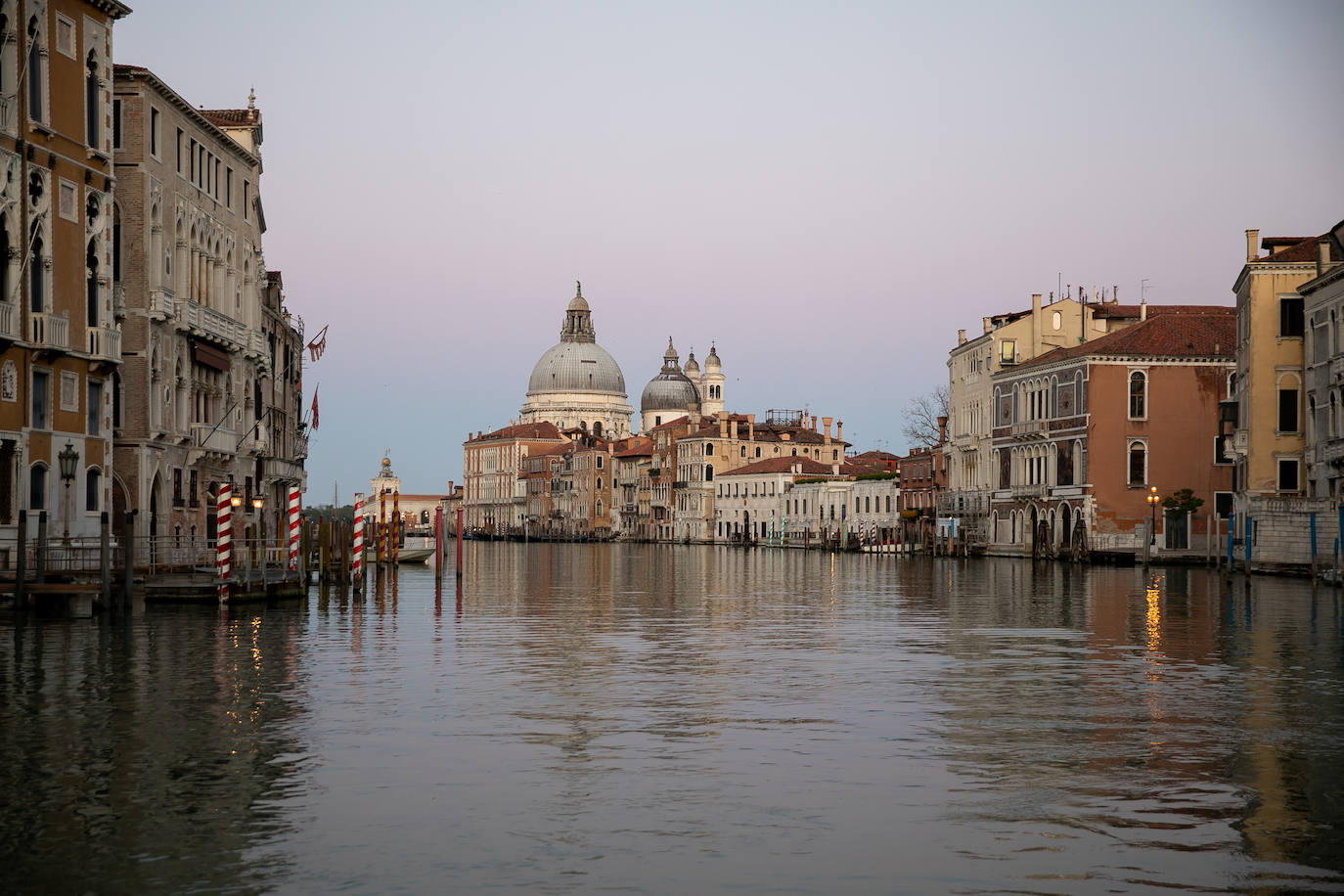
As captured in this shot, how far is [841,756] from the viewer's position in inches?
493

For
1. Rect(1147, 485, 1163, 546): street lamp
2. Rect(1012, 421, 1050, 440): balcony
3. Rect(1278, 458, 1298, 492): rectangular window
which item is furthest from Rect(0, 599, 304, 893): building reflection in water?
Rect(1012, 421, 1050, 440): balcony

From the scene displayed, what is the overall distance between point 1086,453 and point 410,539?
2796 cm

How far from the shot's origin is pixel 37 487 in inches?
1177

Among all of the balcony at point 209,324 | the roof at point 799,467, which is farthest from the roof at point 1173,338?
the roof at point 799,467

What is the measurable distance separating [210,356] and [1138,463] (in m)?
38.1

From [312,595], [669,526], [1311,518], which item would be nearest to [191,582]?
[312,595]

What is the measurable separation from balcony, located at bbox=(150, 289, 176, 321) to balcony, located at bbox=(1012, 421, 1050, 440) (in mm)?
42132

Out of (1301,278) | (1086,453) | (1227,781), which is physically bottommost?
(1227,781)

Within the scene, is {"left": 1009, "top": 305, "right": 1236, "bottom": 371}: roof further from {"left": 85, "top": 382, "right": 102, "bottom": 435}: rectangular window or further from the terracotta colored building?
{"left": 85, "top": 382, "right": 102, "bottom": 435}: rectangular window

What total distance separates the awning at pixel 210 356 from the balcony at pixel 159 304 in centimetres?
296

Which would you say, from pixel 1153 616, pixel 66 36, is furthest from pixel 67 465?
pixel 1153 616

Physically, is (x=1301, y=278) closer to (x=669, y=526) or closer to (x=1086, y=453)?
(x=1086, y=453)

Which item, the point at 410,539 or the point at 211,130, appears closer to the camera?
the point at 211,130

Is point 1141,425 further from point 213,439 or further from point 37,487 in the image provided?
point 37,487
